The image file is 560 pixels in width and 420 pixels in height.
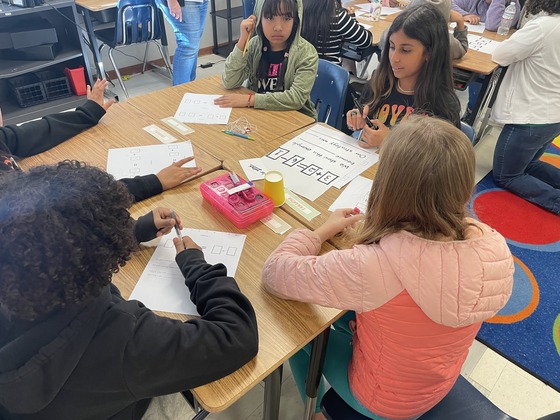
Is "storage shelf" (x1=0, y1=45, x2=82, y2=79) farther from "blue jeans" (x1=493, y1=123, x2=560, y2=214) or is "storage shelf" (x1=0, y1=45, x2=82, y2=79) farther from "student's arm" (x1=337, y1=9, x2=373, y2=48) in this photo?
"blue jeans" (x1=493, y1=123, x2=560, y2=214)

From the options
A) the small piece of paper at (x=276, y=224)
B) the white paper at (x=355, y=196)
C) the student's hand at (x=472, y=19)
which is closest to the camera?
the small piece of paper at (x=276, y=224)

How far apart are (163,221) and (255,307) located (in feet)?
1.23

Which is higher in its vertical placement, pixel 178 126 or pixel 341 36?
pixel 341 36

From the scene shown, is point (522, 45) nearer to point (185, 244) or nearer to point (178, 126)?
point (178, 126)

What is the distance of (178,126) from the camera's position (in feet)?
5.66

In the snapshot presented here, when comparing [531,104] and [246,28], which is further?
[531,104]

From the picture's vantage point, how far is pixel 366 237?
928 millimetres

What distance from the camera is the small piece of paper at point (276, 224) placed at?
1217mm

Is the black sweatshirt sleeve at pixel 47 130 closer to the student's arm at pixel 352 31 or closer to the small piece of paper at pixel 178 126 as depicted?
the small piece of paper at pixel 178 126

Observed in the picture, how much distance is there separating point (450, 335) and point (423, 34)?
3.88ft

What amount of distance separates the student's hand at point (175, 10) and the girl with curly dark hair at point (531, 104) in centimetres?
212

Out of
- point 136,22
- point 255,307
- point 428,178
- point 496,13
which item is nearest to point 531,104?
point 496,13

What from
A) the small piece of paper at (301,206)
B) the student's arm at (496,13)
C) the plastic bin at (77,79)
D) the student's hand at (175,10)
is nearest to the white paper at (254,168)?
the small piece of paper at (301,206)

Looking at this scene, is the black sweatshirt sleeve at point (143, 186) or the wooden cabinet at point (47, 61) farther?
the wooden cabinet at point (47, 61)
